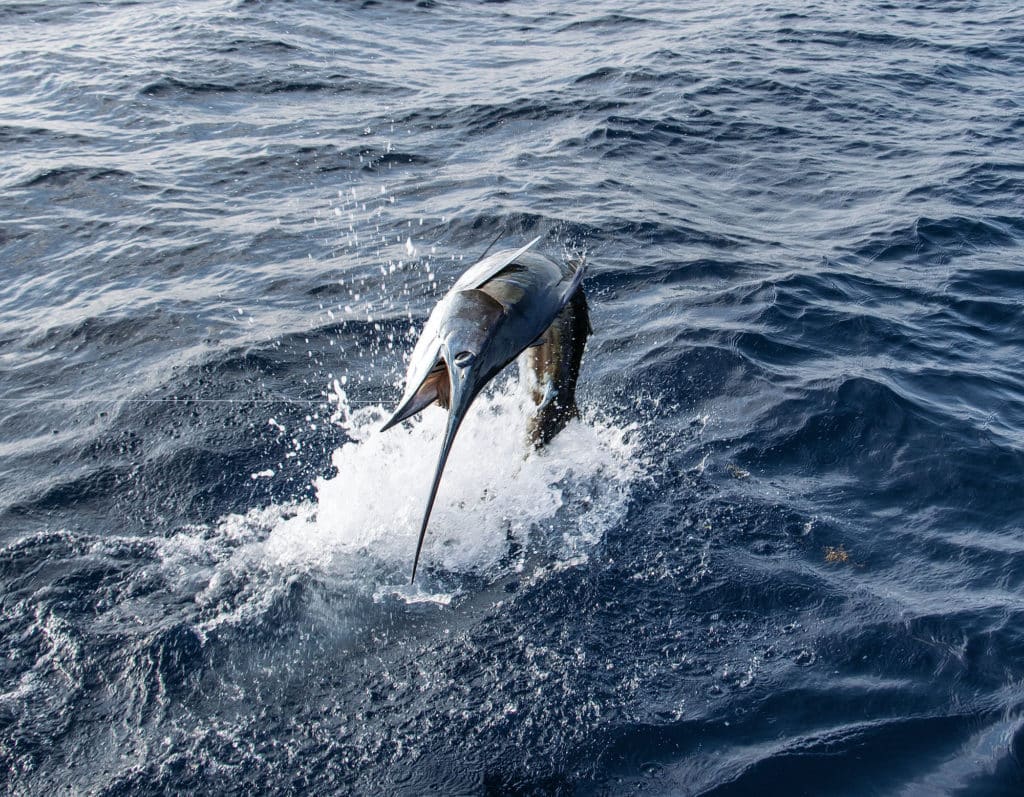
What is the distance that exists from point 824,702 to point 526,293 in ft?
7.80

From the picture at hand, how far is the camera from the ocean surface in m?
4.12

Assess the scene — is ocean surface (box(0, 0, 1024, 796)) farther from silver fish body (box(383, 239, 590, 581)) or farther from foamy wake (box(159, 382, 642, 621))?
silver fish body (box(383, 239, 590, 581))

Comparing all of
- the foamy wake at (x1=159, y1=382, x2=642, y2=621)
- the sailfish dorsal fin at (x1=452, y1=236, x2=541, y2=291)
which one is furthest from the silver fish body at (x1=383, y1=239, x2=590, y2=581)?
the foamy wake at (x1=159, y1=382, x2=642, y2=621)

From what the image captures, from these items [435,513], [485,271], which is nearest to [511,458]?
[435,513]

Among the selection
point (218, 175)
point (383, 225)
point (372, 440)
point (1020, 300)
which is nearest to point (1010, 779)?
point (372, 440)

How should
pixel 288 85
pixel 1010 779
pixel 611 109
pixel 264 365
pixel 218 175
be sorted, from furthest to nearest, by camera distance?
pixel 288 85
pixel 611 109
pixel 218 175
pixel 264 365
pixel 1010 779

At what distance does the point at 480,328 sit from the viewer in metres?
3.93

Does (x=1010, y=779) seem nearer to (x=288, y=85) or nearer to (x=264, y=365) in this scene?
(x=264, y=365)

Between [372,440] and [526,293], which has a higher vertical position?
[526,293]

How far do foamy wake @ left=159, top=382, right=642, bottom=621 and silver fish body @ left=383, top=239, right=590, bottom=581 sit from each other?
1.05 metres

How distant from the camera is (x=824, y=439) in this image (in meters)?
6.31

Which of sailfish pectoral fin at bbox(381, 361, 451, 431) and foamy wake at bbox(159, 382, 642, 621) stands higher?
sailfish pectoral fin at bbox(381, 361, 451, 431)

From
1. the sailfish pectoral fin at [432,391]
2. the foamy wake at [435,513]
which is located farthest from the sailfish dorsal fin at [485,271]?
the foamy wake at [435,513]

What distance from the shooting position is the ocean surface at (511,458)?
412 cm
